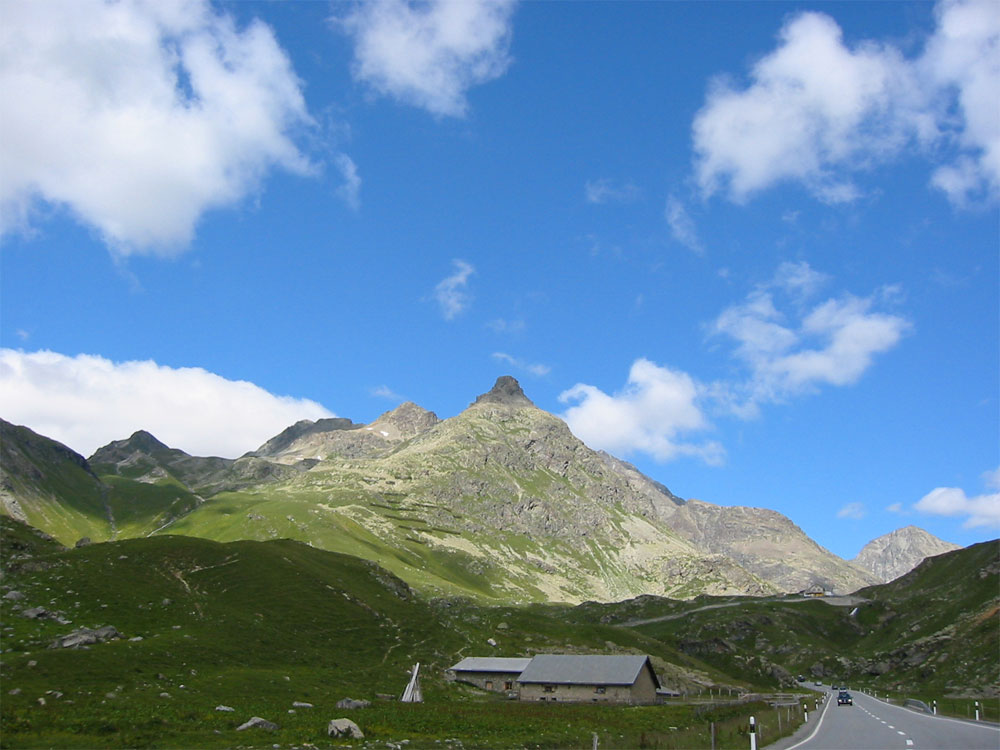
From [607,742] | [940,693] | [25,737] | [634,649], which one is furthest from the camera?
[634,649]

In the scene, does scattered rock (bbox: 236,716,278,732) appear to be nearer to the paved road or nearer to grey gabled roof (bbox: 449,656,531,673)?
the paved road

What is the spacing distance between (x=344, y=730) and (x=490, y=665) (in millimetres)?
61446

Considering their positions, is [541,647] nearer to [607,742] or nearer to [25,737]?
[607,742]

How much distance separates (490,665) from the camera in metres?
99.6

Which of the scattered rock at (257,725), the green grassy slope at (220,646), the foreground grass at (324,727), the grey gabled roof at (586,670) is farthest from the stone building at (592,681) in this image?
the scattered rock at (257,725)

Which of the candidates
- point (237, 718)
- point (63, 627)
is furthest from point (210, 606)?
point (237, 718)

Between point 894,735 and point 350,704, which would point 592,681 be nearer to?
point 350,704

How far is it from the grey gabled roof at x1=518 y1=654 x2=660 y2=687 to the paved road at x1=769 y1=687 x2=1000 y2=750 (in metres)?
33.2

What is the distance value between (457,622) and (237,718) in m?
90.5

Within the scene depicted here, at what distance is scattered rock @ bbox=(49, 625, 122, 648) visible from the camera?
6725 centimetres

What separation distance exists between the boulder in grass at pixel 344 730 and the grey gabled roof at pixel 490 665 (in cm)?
5843

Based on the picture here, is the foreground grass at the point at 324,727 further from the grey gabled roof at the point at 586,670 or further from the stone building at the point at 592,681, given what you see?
the grey gabled roof at the point at 586,670

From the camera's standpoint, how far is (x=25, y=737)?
37.4 m

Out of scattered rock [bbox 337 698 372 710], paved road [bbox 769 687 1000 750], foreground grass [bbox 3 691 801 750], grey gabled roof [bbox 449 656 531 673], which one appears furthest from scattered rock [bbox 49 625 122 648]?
paved road [bbox 769 687 1000 750]
